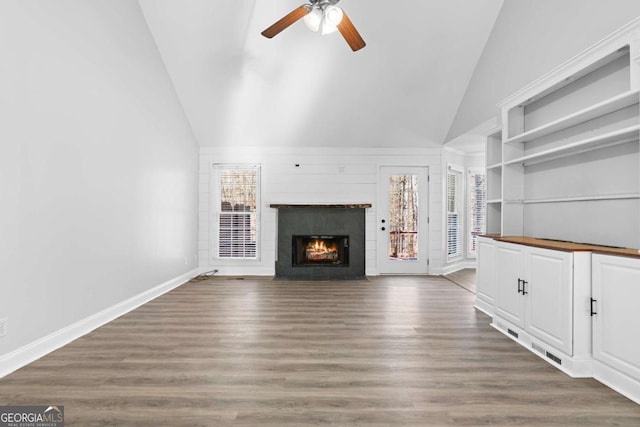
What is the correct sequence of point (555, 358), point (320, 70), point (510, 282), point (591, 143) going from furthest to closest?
point (320, 70)
point (510, 282)
point (591, 143)
point (555, 358)

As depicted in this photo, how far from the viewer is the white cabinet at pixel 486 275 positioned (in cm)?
363

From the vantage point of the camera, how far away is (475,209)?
7.14 m

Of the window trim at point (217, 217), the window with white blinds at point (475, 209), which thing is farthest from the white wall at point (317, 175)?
the window with white blinds at point (475, 209)

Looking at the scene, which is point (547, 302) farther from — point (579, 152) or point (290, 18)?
point (290, 18)

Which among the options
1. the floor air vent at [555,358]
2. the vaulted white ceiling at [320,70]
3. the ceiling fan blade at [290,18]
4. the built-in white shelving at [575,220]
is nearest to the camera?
the built-in white shelving at [575,220]

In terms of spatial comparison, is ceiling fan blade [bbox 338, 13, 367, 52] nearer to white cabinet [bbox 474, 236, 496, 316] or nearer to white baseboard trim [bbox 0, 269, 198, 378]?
white cabinet [bbox 474, 236, 496, 316]

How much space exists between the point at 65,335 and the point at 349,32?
3706 millimetres

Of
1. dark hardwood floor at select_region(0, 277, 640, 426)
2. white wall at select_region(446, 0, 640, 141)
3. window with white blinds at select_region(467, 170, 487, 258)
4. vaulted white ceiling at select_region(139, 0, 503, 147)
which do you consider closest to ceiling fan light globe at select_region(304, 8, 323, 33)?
vaulted white ceiling at select_region(139, 0, 503, 147)

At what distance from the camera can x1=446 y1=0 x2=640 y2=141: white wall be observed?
2.72 m

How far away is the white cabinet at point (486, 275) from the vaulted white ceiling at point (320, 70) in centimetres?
262

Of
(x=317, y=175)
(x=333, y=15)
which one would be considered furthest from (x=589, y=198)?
(x=317, y=175)

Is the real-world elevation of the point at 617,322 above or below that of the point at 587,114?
below

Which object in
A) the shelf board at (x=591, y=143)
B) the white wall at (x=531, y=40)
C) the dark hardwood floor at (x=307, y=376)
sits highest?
the white wall at (x=531, y=40)

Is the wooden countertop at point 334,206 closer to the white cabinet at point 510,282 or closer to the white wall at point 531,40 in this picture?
the white wall at point 531,40
